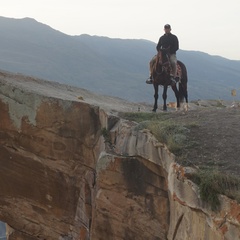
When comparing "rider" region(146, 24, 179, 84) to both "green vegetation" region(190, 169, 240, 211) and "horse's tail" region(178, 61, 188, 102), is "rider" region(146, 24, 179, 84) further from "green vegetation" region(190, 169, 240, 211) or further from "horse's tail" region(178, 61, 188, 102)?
"green vegetation" region(190, 169, 240, 211)

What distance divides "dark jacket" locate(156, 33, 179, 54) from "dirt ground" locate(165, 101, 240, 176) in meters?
3.38

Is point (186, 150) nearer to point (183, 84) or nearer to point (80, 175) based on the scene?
point (80, 175)

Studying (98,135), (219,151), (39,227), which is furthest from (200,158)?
(39,227)

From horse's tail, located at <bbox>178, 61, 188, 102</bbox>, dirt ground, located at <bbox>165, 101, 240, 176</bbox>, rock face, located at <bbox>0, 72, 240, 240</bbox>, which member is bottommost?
rock face, located at <bbox>0, 72, 240, 240</bbox>

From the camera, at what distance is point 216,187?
823cm

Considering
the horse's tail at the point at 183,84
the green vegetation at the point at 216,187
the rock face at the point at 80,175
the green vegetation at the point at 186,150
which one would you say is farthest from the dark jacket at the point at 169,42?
the green vegetation at the point at 216,187

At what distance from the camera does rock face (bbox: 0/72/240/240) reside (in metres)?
11.5

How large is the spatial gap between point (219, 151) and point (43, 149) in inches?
317

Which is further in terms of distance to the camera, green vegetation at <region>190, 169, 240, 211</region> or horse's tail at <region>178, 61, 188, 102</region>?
horse's tail at <region>178, 61, 188, 102</region>

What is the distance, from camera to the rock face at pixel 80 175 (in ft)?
37.7

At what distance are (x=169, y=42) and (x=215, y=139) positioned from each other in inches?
262

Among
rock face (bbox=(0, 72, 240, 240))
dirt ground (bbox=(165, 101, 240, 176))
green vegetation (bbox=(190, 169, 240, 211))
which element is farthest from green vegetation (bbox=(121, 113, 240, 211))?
rock face (bbox=(0, 72, 240, 240))

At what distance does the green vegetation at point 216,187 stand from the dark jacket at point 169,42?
8928 mm

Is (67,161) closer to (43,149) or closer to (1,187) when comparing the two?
(43,149)
